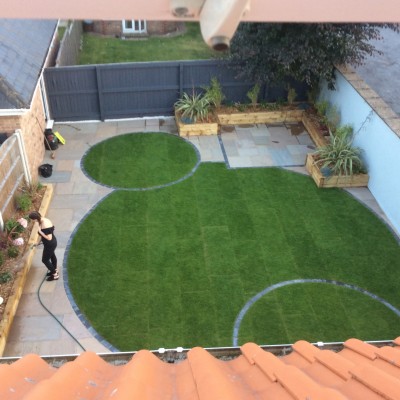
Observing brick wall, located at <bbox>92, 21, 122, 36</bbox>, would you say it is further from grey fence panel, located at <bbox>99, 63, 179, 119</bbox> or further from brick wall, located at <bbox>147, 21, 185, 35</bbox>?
grey fence panel, located at <bbox>99, 63, 179, 119</bbox>

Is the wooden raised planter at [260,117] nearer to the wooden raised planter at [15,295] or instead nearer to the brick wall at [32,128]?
the brick wall at [32,128]

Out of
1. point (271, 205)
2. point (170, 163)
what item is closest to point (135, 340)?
point (271, 205)

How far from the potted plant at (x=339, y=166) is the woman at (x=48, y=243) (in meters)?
6.97

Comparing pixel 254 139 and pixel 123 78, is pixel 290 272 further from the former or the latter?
pixel 123 78

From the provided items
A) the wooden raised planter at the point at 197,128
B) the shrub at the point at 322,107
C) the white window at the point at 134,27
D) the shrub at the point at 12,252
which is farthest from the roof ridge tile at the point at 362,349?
the white window at the point at 134,27

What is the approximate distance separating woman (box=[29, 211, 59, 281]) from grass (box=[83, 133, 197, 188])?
134 inches

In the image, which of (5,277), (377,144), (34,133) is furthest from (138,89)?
(5,277)

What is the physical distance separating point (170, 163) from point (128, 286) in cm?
466

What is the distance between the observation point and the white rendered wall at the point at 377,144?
11.1 m

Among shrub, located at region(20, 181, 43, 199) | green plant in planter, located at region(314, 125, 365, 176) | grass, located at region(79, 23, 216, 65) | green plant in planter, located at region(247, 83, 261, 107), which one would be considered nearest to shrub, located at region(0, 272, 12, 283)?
shrub, located at region(20, 181, 43, 199)

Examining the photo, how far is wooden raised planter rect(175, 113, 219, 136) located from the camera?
14.2 metres

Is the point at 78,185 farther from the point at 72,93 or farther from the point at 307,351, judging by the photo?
the point at 307,351

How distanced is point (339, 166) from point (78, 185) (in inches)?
271

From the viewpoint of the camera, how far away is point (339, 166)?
39.9ft
